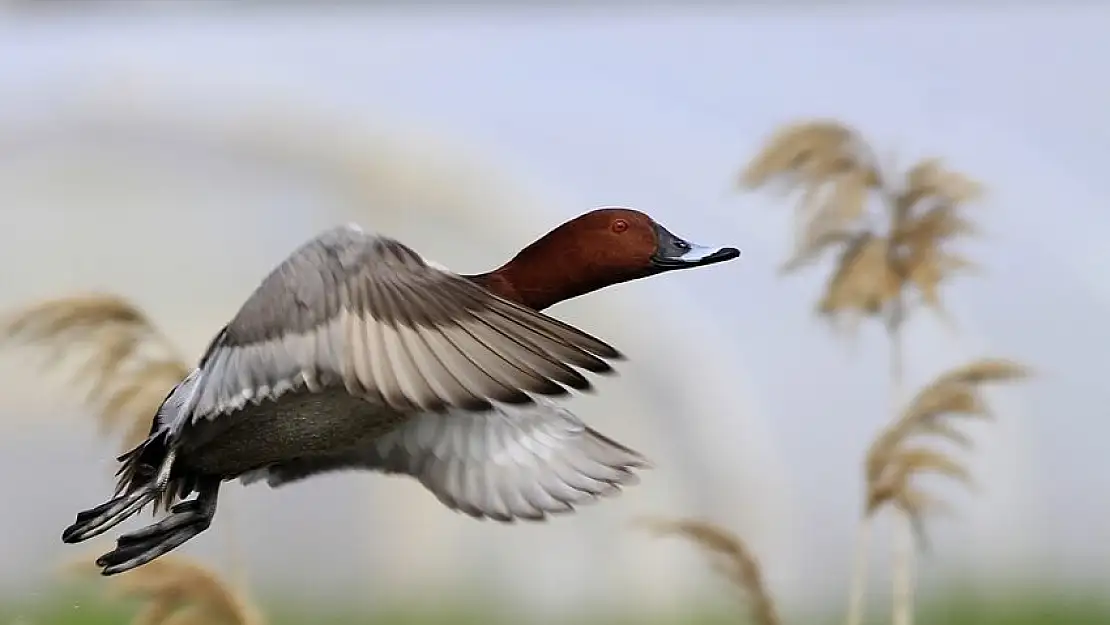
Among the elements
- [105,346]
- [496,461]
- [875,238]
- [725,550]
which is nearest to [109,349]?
[105,346]

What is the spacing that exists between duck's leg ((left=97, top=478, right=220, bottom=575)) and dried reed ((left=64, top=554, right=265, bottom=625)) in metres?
0.07

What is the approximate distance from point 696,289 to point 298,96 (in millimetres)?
532

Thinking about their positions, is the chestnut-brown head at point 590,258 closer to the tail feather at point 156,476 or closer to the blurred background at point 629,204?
the blurred background at point 629,204

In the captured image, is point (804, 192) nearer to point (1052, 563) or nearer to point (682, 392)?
point (682, 392)

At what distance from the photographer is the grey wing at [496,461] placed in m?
0.91

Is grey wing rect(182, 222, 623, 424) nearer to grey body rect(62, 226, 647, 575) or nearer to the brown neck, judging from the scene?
grey body rect(62, 226, 647, 575)

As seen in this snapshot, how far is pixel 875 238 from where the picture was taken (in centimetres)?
105

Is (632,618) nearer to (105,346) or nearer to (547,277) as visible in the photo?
(547,277)

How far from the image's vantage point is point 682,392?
1029 mm

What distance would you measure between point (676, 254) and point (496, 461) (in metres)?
0.29

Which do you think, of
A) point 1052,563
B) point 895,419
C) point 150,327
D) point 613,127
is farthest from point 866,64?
point 150,327

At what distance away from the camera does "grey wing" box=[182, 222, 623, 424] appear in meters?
0.65

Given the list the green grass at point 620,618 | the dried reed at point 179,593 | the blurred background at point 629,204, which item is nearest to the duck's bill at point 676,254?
the blurred background at point 629,204

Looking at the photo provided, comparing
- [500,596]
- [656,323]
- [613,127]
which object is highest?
[613,127]
